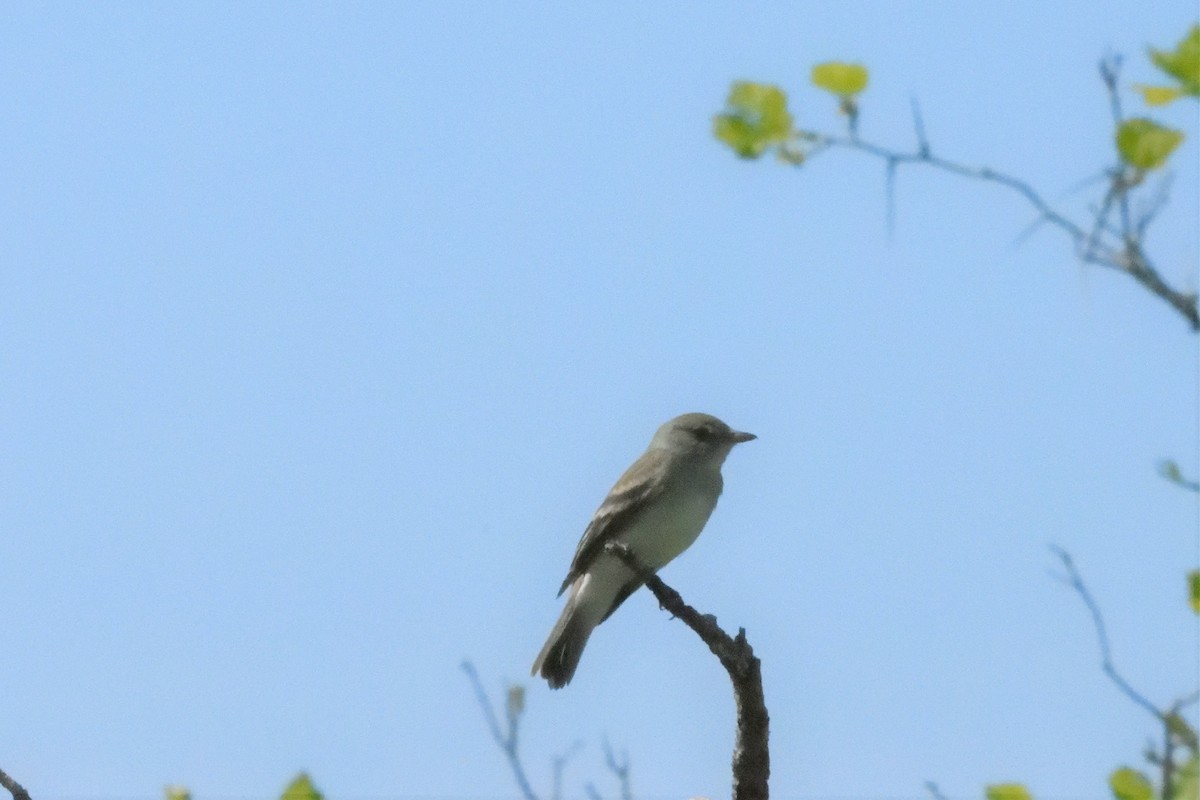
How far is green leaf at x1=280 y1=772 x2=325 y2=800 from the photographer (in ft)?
9.11

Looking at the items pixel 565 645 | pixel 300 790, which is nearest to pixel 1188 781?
pixel 300 790

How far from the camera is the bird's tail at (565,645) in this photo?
9.81 meters

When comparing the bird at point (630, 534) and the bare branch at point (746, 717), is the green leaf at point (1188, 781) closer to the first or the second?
the bare branch at point (746, 717)

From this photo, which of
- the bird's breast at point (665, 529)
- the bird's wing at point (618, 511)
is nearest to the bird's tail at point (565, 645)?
the bird's wing at point (618, 511)

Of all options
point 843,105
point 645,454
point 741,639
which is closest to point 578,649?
point 645,454

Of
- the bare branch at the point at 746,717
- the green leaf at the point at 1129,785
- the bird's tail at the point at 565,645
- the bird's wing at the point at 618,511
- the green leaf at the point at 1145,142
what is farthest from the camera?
the bird's wing at the point at 618,511

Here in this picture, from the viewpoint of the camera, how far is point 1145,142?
2908 millimetres

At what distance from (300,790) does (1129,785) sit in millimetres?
1397

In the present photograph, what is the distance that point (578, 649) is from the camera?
9977mm

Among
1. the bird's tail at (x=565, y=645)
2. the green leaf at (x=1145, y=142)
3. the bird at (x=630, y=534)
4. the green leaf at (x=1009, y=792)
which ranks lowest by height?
the bird's tail at (x=565, y=645)

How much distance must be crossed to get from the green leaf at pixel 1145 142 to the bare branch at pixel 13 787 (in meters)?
2.94

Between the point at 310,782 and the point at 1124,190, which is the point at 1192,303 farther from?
the point at 310,782

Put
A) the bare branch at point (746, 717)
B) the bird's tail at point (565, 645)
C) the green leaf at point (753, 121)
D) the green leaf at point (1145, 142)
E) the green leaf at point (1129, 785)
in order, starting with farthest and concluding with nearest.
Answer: the bird's tail at point (565, 645)
the bare branch at point (746, 717)
the green leaf at point (753, 121)
the green leaf at point (1145, 142)
the green leaf at point (1129, 785)

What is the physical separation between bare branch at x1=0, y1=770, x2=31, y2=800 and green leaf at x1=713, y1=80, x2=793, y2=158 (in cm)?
232
